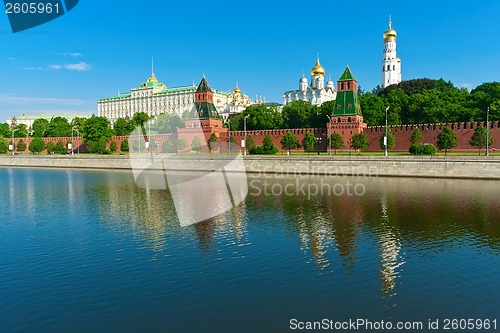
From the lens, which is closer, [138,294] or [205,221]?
[138,294]

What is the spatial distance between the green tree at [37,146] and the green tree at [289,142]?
5234cm

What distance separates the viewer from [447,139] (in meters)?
48.3

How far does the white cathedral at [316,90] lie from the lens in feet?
372

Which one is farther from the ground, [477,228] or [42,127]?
[42,127]

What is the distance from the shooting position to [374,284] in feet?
40.4

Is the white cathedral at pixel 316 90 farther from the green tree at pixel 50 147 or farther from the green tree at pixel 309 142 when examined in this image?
the green tree at pixel 50 147

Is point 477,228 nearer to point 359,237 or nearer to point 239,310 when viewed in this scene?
point 359,237

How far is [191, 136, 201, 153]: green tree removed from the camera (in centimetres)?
6557

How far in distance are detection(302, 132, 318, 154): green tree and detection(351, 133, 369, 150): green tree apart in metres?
5.29

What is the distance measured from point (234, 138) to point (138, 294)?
55.9 m

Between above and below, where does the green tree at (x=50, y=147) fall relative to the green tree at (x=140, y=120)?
below

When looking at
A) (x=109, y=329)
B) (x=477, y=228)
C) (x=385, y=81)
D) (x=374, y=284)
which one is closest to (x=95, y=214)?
(x=109, y=329)

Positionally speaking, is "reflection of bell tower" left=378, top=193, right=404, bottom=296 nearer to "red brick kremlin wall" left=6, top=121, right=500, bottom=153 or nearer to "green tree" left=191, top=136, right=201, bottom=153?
"red brick kremlin wall" left=6, top=121, right=500, bottom=153

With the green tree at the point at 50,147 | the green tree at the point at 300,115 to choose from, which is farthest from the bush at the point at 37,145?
the green tree at the point at 300,115
